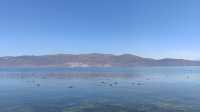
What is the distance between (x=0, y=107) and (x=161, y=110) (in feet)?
62.6

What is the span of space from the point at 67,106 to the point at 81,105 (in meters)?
1.84

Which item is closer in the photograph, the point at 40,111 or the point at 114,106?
the point at 40,111

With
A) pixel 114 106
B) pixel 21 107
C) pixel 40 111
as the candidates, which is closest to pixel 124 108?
pixel 114 106

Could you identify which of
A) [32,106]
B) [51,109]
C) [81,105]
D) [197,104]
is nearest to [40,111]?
[51,109]

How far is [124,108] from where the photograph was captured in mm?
27375

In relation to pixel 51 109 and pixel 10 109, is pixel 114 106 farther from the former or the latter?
pixel 10 109

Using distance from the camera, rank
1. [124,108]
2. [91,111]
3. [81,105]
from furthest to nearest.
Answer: [81,105]
[124,108]
[91,111]

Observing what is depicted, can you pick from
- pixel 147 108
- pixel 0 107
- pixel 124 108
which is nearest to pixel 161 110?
pixel 147 108

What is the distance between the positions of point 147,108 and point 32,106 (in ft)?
45.7

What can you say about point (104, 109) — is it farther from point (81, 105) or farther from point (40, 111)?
point (40, 111)

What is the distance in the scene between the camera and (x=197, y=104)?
99.8 ft

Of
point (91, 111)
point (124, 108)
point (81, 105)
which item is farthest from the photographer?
point (81, 105)

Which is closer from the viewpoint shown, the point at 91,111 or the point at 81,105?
the point at 91,111

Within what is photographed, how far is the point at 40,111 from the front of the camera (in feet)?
84.5
